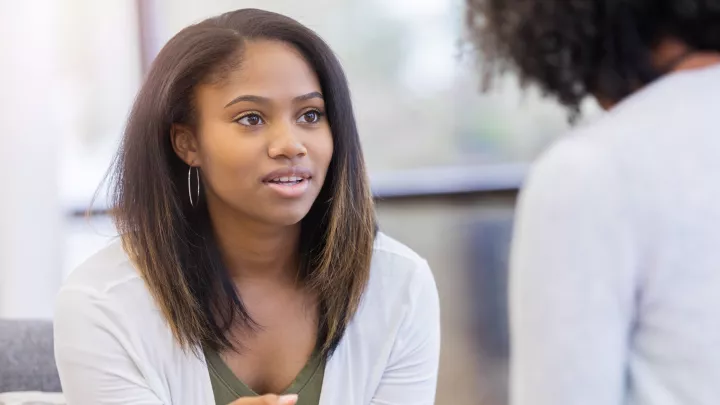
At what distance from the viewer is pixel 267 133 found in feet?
3.78

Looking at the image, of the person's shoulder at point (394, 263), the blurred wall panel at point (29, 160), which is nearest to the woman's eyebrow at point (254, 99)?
the person's shoulder at point (394, 263)

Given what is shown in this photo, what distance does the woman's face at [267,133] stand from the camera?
114cm

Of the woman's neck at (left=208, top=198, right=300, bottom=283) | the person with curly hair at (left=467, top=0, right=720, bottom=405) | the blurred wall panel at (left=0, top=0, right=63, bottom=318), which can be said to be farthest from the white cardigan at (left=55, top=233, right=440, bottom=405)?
the blurred wall panel at (left=0, top=0, right=63, bottom=318)

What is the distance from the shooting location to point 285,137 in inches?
44.8

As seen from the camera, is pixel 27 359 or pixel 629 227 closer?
pixel 629 227

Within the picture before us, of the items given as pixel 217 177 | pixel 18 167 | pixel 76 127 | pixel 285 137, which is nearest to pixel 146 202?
pixel 217 177

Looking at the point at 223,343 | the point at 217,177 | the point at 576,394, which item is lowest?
the point at 223,343

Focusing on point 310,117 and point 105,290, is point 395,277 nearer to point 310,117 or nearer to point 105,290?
point 310,117

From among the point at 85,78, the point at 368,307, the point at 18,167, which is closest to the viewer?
the point at 368,307

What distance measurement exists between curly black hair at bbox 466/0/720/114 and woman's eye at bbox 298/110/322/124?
1.66 ft

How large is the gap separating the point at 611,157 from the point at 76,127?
2295 mm

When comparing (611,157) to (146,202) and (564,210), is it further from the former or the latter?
(146,202)

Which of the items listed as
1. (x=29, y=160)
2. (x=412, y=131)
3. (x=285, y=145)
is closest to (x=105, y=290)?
(x=285, y=145)

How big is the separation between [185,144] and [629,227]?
758mm
